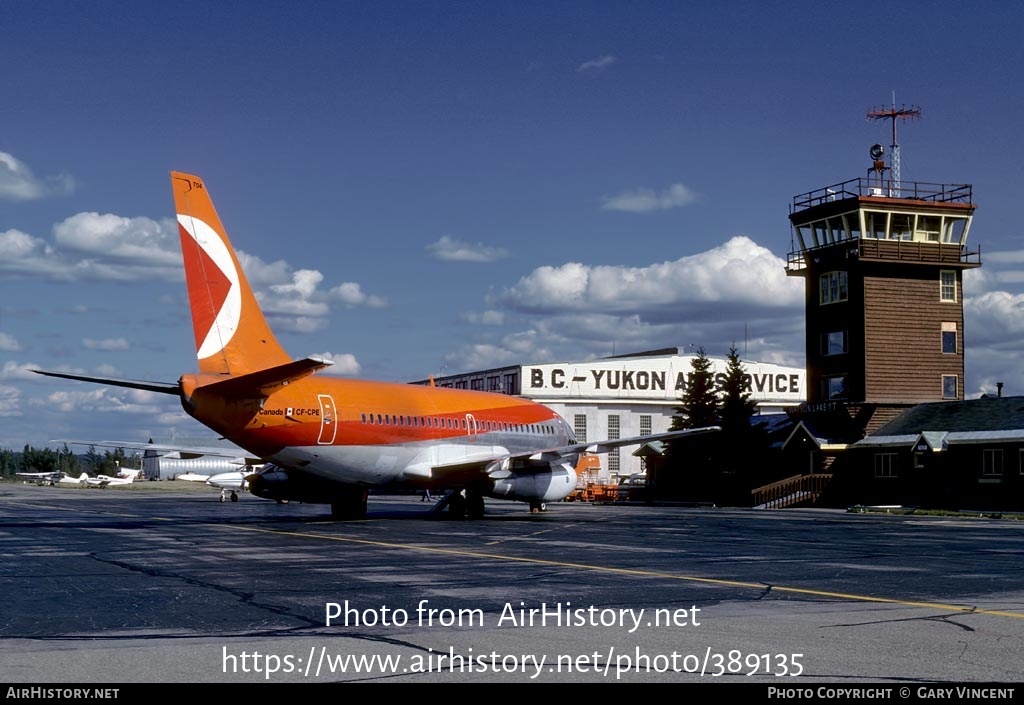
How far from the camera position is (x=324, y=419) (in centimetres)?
2819

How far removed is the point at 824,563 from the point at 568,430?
77.4ft

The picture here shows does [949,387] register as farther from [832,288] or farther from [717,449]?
[717,449]

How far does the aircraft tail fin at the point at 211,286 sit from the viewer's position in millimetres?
26266

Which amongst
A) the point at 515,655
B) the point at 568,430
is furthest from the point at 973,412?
the point at 515,655

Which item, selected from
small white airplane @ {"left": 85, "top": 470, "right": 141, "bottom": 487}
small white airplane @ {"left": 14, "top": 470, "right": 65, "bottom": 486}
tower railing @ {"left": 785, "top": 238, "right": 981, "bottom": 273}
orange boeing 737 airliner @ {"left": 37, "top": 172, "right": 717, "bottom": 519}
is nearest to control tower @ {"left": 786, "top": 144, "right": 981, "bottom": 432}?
tower railing @ {"left": 785, "top": 238, "right": 981, "bottom": 273}

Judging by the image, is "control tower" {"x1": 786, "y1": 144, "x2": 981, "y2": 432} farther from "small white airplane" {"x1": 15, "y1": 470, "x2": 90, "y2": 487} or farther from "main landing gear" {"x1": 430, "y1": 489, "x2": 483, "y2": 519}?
"small white airplane" {"x1": 15, "y1": 470, "x2": 90, "y2": 487}

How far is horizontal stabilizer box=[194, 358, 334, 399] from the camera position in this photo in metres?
24.0

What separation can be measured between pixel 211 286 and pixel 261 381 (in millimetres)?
3230

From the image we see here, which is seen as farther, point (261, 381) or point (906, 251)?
point (906, 251)

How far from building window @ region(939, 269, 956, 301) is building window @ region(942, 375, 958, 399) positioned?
13.5 ft

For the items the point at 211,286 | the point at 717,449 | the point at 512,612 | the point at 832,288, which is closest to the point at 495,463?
the point at 211,286

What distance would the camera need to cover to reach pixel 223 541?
22.8 m

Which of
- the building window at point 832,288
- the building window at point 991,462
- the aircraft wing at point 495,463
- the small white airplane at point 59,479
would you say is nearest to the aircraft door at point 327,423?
the aircraft wing at point 495,463
